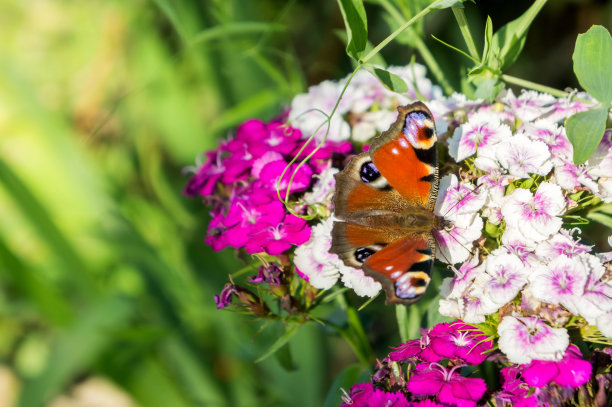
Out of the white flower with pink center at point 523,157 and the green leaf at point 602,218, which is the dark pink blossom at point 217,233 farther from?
the green leaf at point 602,218

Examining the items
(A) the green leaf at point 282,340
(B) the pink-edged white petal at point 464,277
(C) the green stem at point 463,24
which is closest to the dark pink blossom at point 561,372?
(B) the pink-edged white petal at point 464,277

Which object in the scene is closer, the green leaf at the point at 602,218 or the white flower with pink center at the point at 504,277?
the white flower with pink center at the point at 504,277

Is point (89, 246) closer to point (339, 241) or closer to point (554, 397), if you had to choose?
point (339, 241)

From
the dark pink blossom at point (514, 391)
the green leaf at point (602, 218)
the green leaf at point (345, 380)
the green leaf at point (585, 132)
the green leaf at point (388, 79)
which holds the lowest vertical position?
the green leaf at point (345, 380)

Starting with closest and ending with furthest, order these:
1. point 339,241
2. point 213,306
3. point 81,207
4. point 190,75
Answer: point 339,241
point 213,306
point 81,207
point 190,75

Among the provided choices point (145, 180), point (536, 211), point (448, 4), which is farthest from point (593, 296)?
point (145, 180)

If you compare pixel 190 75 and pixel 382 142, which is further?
pixel 190 75

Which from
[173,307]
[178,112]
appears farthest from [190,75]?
[173,307]

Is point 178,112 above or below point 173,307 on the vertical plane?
above
